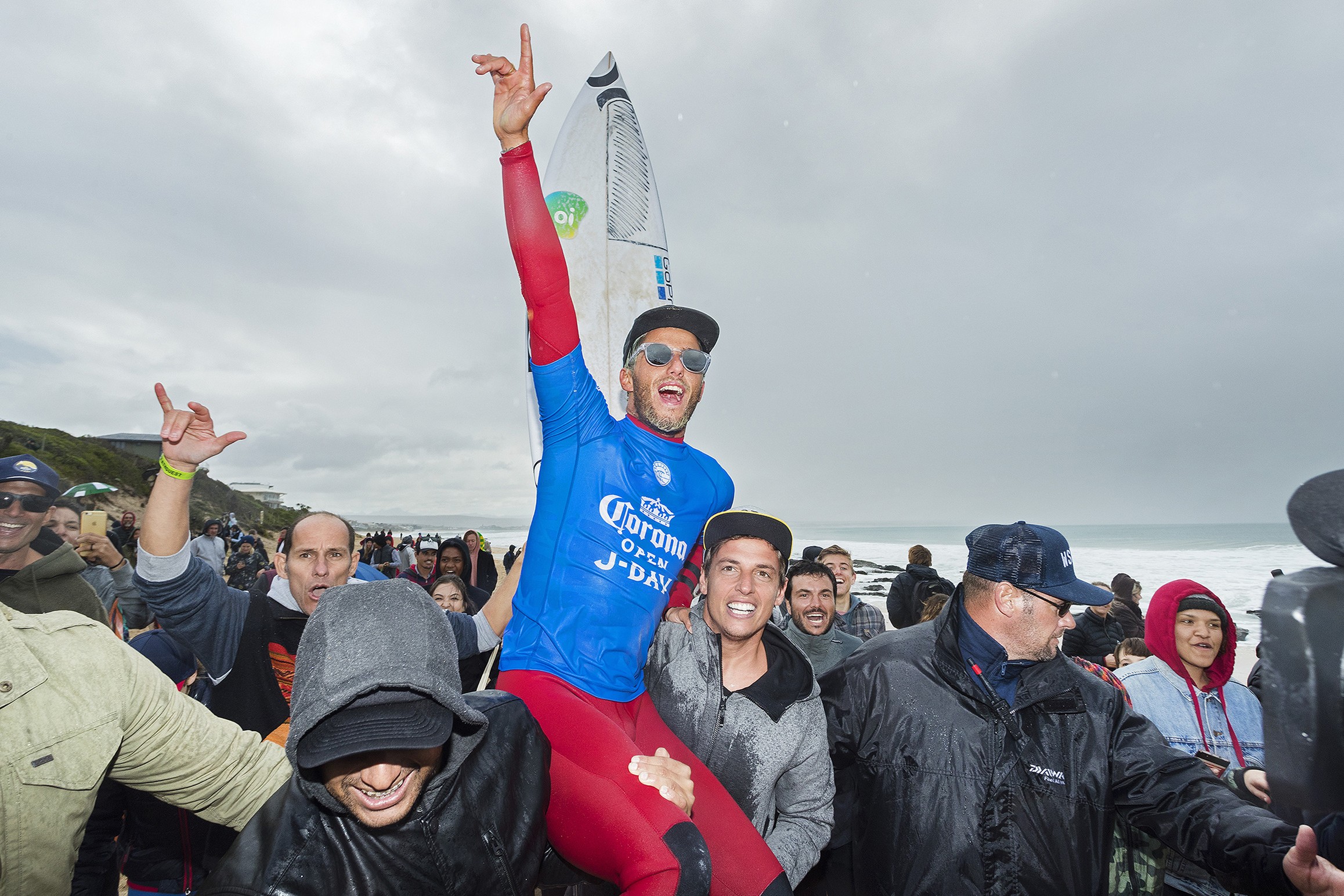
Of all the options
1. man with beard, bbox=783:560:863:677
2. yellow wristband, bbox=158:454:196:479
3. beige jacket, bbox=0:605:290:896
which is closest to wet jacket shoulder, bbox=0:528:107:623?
yellow wristband, bbox=158:454:196:479

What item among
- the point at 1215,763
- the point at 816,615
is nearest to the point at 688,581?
the point at 816,615

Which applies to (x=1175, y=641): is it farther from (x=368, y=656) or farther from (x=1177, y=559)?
(x=1177, y=559)

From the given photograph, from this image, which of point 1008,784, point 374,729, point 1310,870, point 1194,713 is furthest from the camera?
point 1194,713

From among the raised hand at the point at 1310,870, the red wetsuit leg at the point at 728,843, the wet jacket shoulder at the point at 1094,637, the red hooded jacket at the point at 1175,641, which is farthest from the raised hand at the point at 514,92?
the wet jacket shoulder at the point at 1094,637

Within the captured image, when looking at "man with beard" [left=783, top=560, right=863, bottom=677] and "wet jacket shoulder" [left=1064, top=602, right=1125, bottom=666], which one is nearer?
"man with beard" [left=783, top=560, right=863, bottom=677]

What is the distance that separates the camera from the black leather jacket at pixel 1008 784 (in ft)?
7.73

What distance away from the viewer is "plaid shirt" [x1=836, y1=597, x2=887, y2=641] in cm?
643

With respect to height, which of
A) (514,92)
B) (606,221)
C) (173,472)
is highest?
(606,221)

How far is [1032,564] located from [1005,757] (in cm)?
72

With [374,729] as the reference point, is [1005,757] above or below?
below

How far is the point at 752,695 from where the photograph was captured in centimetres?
256

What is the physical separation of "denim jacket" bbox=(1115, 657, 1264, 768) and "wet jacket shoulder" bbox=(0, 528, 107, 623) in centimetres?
522

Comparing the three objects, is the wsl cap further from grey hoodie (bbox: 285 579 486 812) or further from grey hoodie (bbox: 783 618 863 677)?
grey hoodie (bbox: 783 618 863 677)

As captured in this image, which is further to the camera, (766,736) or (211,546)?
(211,546)
